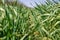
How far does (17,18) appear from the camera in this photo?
269cm

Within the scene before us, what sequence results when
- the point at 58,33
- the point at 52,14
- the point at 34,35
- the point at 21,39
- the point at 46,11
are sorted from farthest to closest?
the point at 46,11, the point at 52,14, the point at 58,33, the point at 34,35, the point at 21,39

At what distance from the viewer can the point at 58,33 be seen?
2.82m

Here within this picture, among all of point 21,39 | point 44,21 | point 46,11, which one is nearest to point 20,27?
point 21,39

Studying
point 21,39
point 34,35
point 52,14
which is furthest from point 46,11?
point 21,39

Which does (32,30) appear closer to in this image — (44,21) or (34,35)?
(34,35)

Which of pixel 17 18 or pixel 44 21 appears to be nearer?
pixel 17 18

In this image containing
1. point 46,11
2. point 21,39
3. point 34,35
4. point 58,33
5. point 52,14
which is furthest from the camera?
point 46,11

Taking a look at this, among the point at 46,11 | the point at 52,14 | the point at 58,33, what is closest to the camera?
the point at 58,33

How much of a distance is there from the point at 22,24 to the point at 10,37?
0.96 ft

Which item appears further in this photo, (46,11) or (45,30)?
(46,11)

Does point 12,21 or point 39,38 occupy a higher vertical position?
point 12,21

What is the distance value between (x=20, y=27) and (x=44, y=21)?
1.51 ft

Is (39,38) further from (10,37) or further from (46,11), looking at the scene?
(46,11)

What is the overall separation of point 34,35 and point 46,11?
89 centimetres
